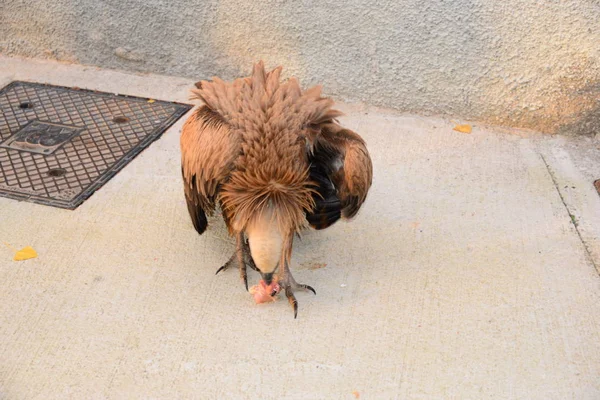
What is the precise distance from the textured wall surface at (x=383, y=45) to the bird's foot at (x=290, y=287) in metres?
1.94

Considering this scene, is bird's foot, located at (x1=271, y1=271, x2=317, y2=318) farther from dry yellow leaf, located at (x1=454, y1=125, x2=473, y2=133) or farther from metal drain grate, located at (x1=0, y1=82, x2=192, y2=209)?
dry yellow leaf, located at (x1=454, y1=125, x2=473, y2=133)

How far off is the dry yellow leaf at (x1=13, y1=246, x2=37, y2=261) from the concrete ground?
39 mm

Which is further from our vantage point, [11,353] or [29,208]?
[29,208]

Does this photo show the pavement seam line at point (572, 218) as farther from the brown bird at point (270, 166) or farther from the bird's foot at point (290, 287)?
the bird's foot at point (290, 287)

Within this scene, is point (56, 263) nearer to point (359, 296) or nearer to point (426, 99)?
point (359, 296)

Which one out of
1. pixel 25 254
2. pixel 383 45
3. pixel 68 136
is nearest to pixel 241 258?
pixel 25 254

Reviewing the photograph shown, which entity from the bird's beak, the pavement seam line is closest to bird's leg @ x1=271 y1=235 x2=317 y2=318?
the bird's beak

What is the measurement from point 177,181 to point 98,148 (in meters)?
0.64

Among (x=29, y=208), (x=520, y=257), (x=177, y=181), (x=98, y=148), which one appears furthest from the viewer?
(x=98, y=148)

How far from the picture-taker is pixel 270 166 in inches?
110

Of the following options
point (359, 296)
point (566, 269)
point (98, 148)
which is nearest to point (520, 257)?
point (566, 269)

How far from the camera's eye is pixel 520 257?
3381mm

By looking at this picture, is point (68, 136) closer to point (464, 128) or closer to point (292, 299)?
point (292, 299)

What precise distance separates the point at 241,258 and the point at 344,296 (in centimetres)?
52
